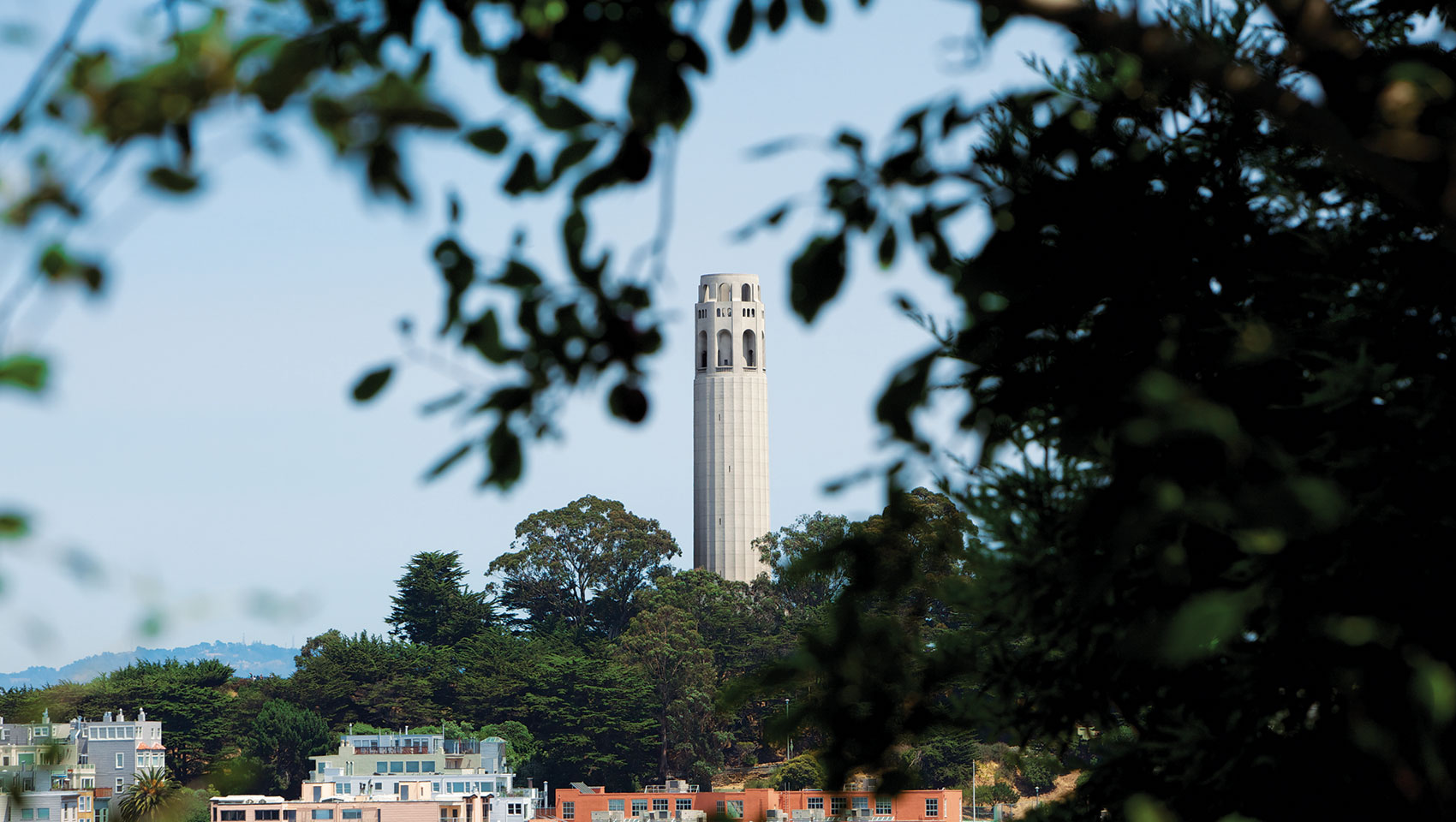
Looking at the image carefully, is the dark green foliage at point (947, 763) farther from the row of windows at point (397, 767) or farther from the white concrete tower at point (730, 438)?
the white concrete tower at point (730, 438)

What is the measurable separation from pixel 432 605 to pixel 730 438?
20546 mm

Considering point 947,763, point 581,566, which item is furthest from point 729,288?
point 947,763

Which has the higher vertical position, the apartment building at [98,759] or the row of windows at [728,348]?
the row of windows at [728,348]

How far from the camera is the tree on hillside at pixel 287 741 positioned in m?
63.6

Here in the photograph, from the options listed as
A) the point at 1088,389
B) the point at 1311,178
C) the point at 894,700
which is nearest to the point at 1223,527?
the point at 894,700

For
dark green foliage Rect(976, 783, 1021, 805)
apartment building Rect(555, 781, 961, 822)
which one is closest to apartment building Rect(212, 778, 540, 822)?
apartment building Rect(555, 781, 961, 822)

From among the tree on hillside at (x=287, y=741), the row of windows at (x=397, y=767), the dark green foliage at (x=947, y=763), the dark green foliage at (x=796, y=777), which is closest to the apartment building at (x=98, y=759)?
the tree on hillside at (x=287, y=741)

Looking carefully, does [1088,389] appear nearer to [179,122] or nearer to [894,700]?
[894,700]

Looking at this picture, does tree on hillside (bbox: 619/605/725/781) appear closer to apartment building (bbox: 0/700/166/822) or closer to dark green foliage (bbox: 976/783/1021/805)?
dark green foliage (bbox: 976/783/1021/805)

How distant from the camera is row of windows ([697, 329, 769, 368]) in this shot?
3236 inches

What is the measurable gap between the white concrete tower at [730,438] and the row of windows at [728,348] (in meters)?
0.05

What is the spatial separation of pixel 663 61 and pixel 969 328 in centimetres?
102

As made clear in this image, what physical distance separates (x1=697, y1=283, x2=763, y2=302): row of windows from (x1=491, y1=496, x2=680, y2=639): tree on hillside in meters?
13.6

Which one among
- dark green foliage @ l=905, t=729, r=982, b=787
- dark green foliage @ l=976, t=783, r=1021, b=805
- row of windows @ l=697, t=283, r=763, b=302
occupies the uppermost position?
row of windows @ l=697, t=283, r=763, b=302
